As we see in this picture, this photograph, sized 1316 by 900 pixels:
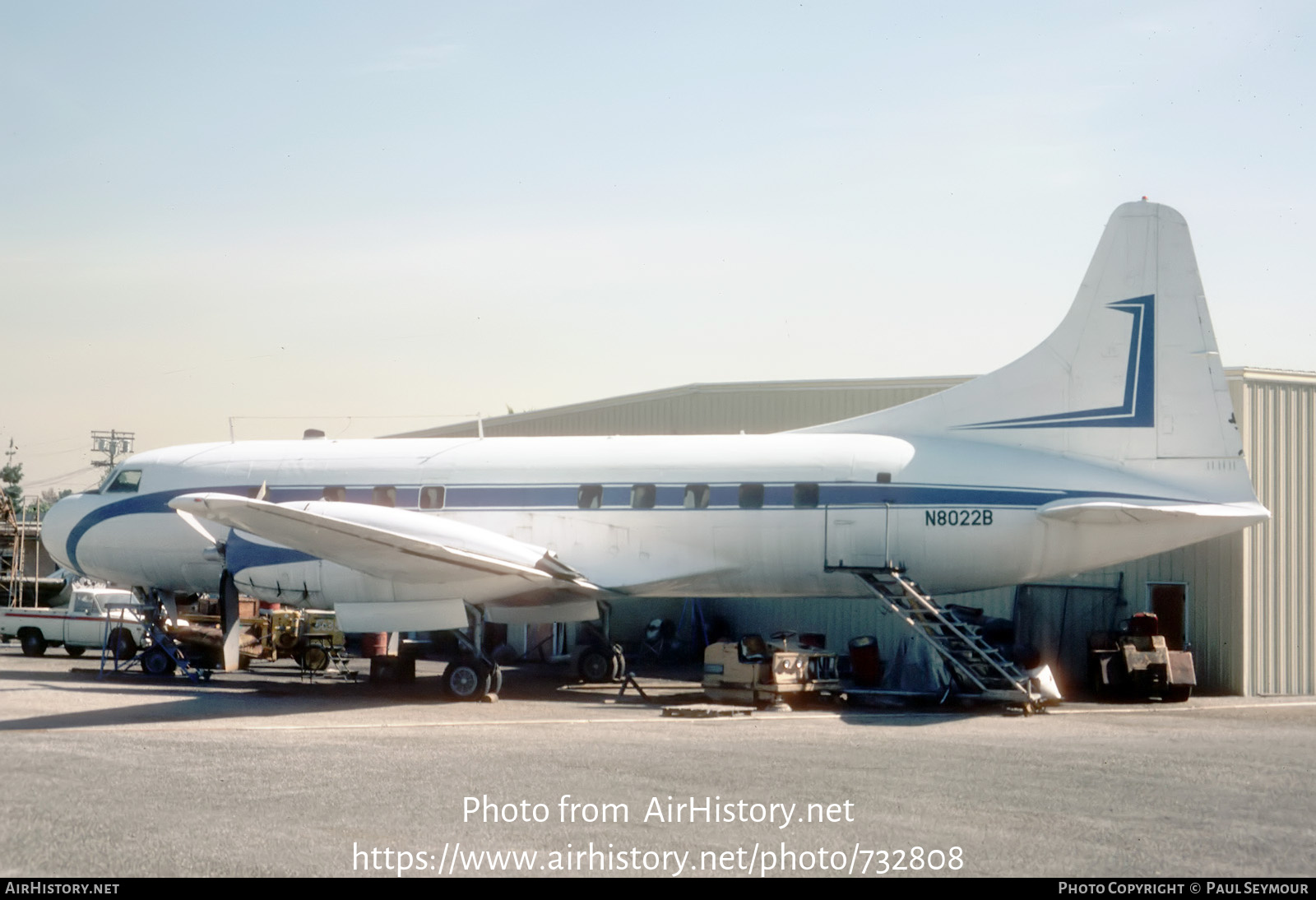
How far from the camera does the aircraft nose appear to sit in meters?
22.6

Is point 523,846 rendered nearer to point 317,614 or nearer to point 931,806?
point 931,806

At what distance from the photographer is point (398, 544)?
57.0 feet

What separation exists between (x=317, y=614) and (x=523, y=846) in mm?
21640

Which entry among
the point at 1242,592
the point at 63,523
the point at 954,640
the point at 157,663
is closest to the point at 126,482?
the point at 63,523

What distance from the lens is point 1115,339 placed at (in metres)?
18.6

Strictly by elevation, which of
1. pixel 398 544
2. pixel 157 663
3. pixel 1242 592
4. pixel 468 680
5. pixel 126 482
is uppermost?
pixel 126 482

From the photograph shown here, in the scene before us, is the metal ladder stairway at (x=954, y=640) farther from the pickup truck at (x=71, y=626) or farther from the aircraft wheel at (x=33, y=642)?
the aircraft wheel at (x=33, y=642)

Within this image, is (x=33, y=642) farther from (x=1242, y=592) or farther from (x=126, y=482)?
(x=1242, y=592)

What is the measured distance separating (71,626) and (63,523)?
675cm

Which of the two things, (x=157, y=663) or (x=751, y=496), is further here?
(x=157, y=663)

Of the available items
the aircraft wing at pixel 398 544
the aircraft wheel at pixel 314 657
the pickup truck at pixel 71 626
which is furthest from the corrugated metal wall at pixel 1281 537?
the pickup truck at pixel 71 626

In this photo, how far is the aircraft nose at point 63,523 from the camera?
2256 cm

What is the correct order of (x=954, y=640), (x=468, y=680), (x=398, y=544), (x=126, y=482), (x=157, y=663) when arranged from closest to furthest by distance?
1. (x=398, y=544)
2. (x=954, y=640)
3. (x=468, y=680)
4. (x=126, y=482)
5. (x=157, y=663)
